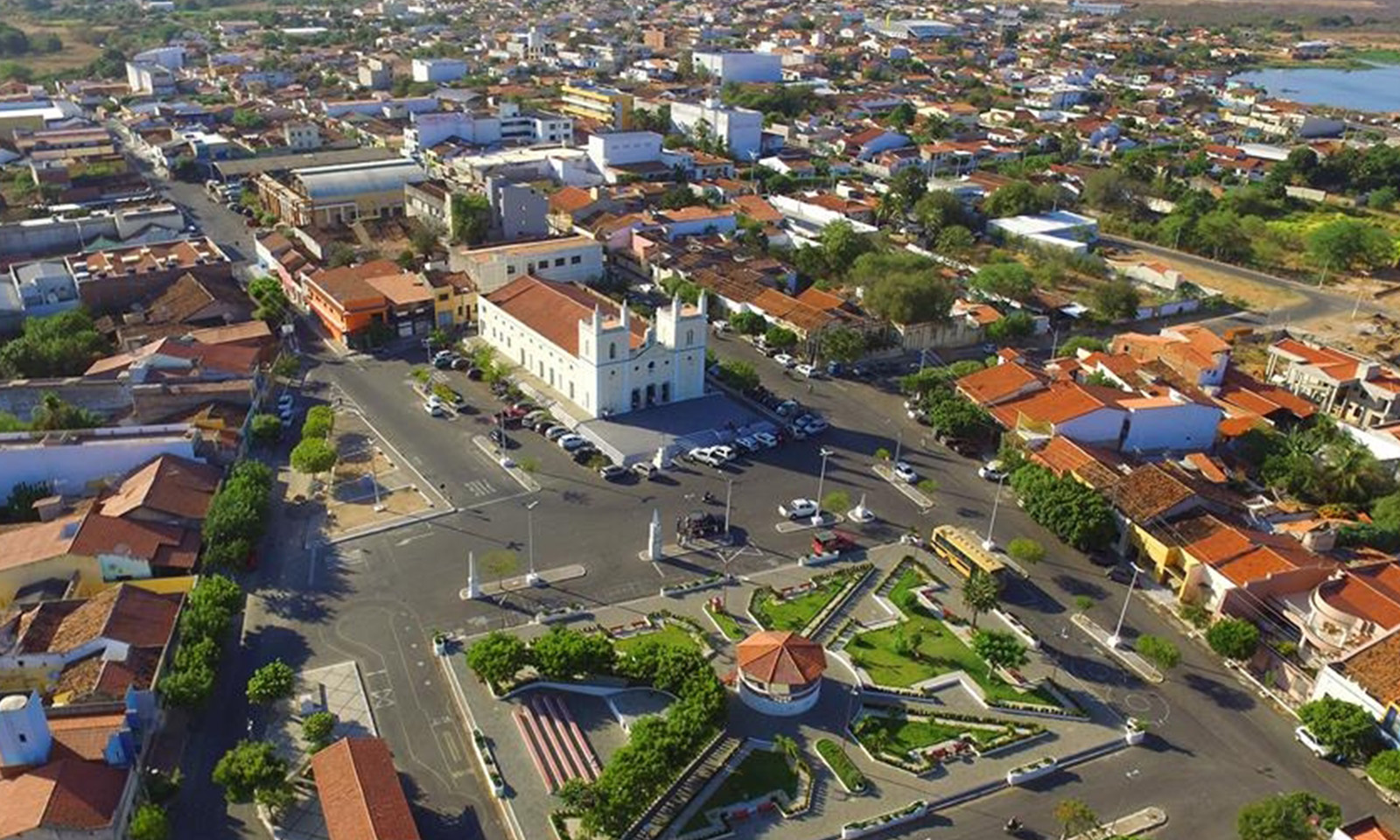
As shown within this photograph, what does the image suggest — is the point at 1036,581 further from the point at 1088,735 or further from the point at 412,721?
the point at 412,721

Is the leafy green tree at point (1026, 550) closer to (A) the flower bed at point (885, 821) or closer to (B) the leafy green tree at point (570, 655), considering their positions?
(A) the flower bed at point (885, 821)

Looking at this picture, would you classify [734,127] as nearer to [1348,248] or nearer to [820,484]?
[1348,248]

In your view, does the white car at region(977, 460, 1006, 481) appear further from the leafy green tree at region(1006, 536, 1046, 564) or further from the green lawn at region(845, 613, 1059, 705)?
the green lawn at region(845, 613, 1059, 705)

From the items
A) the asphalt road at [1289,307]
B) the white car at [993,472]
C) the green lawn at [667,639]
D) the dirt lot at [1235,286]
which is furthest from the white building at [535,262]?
the asphalt road at [1289,307]

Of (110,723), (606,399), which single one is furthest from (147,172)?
(110,723)

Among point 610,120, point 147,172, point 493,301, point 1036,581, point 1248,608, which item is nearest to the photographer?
point 1248,608

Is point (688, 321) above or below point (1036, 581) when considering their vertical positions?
above

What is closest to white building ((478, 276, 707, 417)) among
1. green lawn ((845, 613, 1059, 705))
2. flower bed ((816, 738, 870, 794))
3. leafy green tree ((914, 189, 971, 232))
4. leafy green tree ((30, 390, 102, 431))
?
green lawn ((845, 613, 1059, 705))
